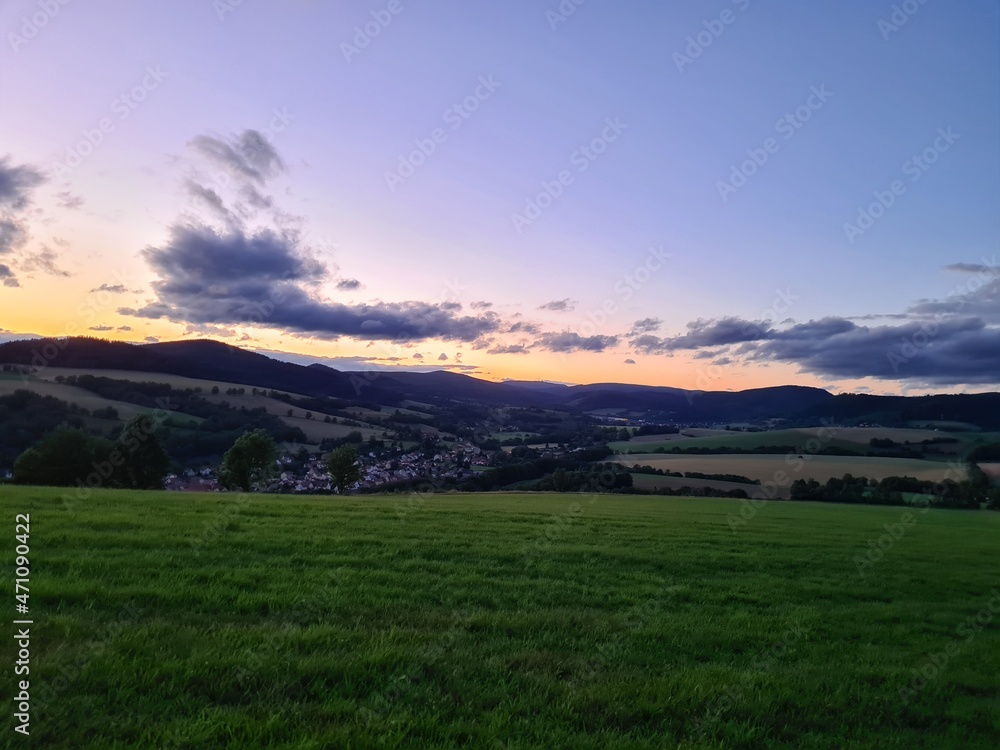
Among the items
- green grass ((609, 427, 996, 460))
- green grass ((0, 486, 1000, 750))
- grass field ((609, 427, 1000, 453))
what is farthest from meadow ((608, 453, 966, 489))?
green grass ((0, 486, 1000, 750))

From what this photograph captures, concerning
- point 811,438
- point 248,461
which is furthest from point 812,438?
point 248,461

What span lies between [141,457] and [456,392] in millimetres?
132951

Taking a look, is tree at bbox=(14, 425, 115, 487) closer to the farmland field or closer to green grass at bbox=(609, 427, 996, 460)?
the farmland field

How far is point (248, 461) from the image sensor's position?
163 ft

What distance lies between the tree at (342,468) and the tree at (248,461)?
580cm

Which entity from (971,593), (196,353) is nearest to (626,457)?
(971,593)

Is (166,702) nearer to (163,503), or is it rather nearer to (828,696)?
(828,696)

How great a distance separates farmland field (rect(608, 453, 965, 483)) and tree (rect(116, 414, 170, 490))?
56.0 metres

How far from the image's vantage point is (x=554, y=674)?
6.32m

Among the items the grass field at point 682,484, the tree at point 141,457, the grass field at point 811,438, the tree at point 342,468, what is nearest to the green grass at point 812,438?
the grass field at point 811,438

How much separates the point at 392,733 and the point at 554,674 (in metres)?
2.20

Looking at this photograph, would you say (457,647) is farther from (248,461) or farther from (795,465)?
(795,465)

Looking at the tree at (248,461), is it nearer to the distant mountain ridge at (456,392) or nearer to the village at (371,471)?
the village at (371,471)

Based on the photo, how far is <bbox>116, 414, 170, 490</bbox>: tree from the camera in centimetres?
4575
